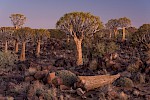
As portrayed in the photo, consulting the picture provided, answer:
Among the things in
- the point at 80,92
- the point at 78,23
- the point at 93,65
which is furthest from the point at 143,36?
the point at 80,92

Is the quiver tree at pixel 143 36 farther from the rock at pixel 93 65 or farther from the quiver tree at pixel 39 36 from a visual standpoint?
the rock at pixel 93 65

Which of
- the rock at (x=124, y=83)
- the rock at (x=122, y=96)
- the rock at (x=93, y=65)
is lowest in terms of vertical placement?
the rock at (x=122, y=96)

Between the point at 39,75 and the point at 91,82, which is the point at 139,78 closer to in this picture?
the point at 91,82

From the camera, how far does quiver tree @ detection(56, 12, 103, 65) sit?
25.7 m

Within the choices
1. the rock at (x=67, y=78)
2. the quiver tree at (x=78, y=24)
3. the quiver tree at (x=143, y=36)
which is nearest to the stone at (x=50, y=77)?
the rock at (x=67, y=78)

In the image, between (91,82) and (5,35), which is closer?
(91,82)

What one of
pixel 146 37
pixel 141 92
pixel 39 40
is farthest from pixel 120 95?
pixel 39 40

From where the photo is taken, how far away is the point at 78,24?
25.8m

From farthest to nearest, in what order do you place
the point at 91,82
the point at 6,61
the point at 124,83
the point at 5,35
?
the point at 5,35 < the point at 6,61 < the point at 124,83 < the point at 91,82

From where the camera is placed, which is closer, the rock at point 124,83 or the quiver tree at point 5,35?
the rock at point 124,83

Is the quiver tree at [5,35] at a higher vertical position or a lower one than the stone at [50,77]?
higher

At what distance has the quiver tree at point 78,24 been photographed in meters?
25.7

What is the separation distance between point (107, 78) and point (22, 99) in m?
3.89

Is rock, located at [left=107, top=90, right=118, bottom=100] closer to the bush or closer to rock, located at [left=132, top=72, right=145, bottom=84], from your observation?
rock, located at [left=132, top=72, right=145, bottom=84]
